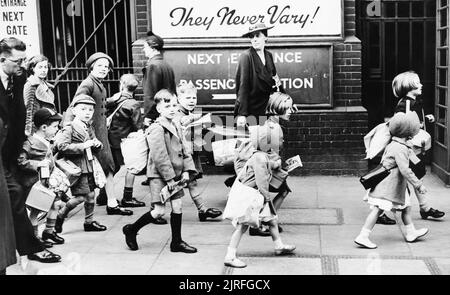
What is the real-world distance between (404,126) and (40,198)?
3.51 m

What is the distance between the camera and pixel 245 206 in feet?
20.6

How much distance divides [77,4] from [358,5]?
4276mm

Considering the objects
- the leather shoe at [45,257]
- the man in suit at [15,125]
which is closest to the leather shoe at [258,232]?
the leather shoe at [45,257]

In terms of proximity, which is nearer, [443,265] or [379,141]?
[443,265]

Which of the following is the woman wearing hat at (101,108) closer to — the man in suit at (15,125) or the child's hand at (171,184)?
the child's hand at (171,184)

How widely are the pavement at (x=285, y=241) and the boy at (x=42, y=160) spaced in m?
0.20

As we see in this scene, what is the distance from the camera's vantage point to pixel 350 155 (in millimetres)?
10172

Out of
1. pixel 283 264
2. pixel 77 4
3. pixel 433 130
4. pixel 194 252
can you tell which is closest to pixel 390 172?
pixel 283 264

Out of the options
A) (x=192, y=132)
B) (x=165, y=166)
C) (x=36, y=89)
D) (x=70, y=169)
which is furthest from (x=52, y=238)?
(x=36, y=89)

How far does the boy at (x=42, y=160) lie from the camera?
6.25m

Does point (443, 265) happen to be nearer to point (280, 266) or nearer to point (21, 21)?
point (280, 266)

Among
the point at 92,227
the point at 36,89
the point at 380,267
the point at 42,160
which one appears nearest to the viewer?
the point at 380,267

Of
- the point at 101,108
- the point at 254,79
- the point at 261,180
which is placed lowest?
the point at 261,180
